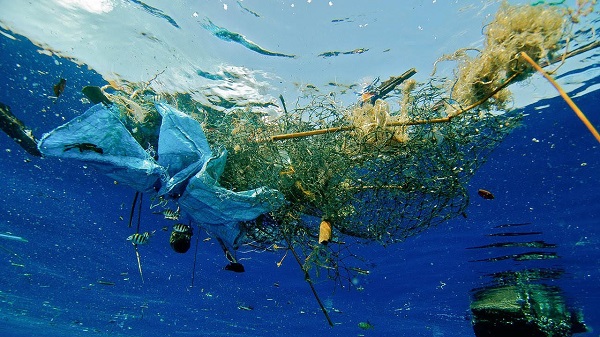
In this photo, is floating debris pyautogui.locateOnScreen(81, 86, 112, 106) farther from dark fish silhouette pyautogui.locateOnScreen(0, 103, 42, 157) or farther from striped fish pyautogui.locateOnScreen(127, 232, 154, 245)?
dark fish silhouette pyautogui.locateOnScreen(0, 103, 42, 157)

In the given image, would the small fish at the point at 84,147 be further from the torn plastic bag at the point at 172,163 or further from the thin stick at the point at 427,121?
the thin stick at the point at 427,121

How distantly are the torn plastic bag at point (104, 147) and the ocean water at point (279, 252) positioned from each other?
1.96m

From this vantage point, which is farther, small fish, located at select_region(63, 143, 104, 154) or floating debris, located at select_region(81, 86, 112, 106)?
floating debris, located at select_region(81, 86, 112, 106)

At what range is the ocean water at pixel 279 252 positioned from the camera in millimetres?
7508

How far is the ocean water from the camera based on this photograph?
24.6ft

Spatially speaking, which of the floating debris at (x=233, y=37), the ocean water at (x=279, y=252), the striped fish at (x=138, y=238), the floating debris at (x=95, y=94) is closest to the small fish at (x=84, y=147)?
the floating debris at (x=95, y=94)

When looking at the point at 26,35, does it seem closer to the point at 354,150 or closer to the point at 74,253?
the point at 354,150

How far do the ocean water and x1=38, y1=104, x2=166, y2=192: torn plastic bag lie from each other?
196 centimetres

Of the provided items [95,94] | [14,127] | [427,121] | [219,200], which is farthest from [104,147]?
[14,127]

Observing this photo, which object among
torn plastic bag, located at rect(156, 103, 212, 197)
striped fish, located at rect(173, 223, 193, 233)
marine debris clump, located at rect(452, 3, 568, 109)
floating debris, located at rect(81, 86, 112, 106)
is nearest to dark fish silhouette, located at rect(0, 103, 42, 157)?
floating debris, located at rect(81, 86, 112, 106)

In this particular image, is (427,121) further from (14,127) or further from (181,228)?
(14,127)

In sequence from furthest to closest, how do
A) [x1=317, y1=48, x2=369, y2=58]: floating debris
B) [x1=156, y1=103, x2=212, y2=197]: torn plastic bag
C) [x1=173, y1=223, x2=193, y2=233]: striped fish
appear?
1. [x1=317, y1=48, x2=369, y2=58]: floating debris
2. [x1=173, y1=223, x2=193, y2=233]: striped fish
3. [x1=156, y1=103, x2=212, y2=197]: torn plastic bag

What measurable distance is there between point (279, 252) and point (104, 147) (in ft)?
15.4

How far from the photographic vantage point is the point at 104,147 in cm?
399
